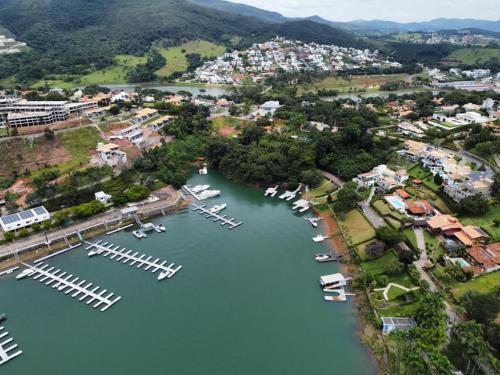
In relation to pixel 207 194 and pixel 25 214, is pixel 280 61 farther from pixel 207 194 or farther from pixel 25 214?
pixel 25 214

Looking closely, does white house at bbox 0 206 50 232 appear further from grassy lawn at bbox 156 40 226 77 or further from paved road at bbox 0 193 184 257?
grassy lawn at bbox 156 40 226 77

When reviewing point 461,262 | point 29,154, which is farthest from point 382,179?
point 29,154

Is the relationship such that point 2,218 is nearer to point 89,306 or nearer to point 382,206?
point 89,306

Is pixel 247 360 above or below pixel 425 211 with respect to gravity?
below

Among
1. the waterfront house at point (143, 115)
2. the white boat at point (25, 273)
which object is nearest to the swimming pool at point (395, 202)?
the white boat at point (25, 273)

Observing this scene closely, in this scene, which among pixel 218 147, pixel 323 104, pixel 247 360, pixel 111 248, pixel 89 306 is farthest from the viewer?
pixel 323 104

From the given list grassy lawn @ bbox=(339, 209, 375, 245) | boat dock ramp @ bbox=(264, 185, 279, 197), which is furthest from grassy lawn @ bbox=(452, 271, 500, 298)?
boat dock ramp @ bbox=(264, 185, 279, 197)

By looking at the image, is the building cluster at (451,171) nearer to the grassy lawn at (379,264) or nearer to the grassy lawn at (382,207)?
the grassy lawn at (382,207)

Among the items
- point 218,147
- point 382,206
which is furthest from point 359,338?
point 218,147
